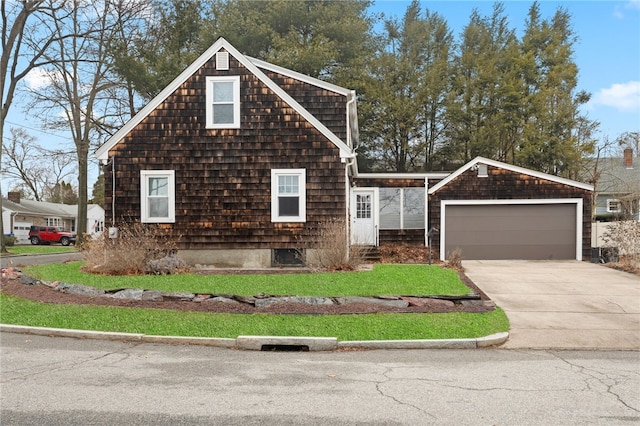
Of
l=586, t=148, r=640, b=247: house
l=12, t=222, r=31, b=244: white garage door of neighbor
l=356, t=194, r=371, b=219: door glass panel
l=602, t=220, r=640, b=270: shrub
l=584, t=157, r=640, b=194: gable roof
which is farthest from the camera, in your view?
l=12, t=222, r=31, b=244: white garage door of neighbor

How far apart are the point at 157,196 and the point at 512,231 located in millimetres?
12188

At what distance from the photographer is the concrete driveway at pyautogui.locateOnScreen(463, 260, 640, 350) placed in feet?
25.5

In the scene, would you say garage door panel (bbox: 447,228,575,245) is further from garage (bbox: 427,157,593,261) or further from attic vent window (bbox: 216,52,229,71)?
attic vent window (bbox: 216,52,229,71)

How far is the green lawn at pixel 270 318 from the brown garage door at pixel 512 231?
7.26 metres

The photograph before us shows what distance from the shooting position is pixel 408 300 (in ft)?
30.9

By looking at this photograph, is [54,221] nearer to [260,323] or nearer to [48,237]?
[48,237]

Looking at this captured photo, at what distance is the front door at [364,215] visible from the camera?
18.6m

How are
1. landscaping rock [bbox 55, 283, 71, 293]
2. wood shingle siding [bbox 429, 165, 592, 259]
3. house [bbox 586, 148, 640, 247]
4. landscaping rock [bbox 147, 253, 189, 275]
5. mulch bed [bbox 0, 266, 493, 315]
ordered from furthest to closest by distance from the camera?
house [bbox 586, 148, 640, 247] < wood shingle siding [bbox 429, 165, 592, 259] < landscaping rock [bbox 147, 253, 189, 275] < landscaping rock [bbox 55, 283, 71, 293] < mulch bed [bbox 0, 266, 493, 315]

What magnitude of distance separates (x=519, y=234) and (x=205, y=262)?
36.0ft

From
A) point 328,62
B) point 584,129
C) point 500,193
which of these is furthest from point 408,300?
point 584,129

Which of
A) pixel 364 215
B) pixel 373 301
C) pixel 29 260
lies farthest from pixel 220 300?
pixel 29 260

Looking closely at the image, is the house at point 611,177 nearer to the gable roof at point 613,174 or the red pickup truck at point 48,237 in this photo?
the gable roof at point 613,174

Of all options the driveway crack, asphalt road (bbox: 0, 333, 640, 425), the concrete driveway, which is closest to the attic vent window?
the concrete driveway

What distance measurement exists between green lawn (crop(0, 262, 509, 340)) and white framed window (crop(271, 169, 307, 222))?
399 cm
